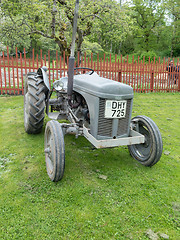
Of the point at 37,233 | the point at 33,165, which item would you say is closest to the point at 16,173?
the point at 33,165

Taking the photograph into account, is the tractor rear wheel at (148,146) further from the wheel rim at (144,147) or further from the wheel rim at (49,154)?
the wheel rim at (49,154)

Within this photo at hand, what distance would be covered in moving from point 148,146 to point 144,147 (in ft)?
0.30

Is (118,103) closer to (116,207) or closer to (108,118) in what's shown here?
(108,118)

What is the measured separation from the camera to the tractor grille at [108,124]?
285 cm

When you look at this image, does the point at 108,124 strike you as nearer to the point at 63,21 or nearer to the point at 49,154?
the point at 49,154

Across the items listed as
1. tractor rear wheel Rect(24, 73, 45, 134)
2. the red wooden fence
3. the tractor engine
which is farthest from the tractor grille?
the red wooden fence

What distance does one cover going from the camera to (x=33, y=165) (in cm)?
331

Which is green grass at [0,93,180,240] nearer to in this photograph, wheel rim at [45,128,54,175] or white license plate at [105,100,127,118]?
wheel rim at [45,128,54,175]

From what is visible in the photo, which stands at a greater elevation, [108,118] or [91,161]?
[108,118]

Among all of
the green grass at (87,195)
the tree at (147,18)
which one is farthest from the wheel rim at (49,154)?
the tree at (147,18)

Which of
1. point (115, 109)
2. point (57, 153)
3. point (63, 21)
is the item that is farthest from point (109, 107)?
point (63, 21)

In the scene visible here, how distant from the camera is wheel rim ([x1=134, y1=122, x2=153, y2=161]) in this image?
3353 millimetres

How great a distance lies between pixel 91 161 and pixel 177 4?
38.5m

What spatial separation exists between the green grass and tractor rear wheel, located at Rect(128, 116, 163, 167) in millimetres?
132
